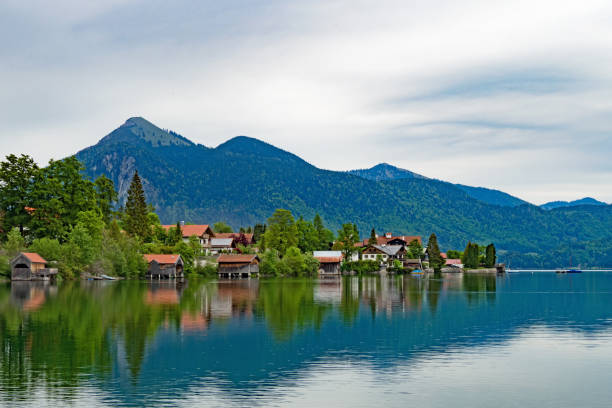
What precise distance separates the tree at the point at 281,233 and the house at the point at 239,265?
10570 mm

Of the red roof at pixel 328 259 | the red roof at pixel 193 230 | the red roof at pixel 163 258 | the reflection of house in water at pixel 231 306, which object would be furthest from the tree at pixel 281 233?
the reflection of house in water at pixel 231 306

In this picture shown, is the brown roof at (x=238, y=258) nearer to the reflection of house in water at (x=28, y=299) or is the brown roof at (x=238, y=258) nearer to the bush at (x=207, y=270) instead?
the bush at (x=207, y=270)

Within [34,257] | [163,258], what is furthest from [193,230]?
[34,257]

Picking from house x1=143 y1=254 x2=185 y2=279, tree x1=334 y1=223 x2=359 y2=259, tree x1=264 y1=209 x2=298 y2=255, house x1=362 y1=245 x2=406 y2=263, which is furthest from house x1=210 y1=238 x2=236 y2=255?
house x1=143 y1=254 x2=185 y2=279

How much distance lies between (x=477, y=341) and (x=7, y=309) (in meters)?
38.3

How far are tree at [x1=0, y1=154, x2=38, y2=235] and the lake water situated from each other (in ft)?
202

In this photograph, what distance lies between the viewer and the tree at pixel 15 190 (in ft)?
372

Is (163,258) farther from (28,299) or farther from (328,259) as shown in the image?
(28,299)

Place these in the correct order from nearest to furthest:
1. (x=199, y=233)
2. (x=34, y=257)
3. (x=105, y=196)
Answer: (x=34, y=257) → (x=105, y=196) → (x=199, y=233)

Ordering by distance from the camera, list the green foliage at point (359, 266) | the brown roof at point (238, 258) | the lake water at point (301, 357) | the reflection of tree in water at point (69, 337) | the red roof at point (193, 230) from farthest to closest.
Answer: the red roof at point (193, 230) → the green foliage at point (359, 266) → the brown roof at point (238, 258) → the reflection of tree in water at point (69, 337) → the lake water at point (301, 357)

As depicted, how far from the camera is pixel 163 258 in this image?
130 m

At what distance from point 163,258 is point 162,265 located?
157 cm

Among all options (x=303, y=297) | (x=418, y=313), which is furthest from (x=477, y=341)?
(x=303, y=297)

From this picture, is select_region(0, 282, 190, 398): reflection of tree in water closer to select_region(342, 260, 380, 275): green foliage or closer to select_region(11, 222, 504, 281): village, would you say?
select_region(11, 222, 504, 281): village
